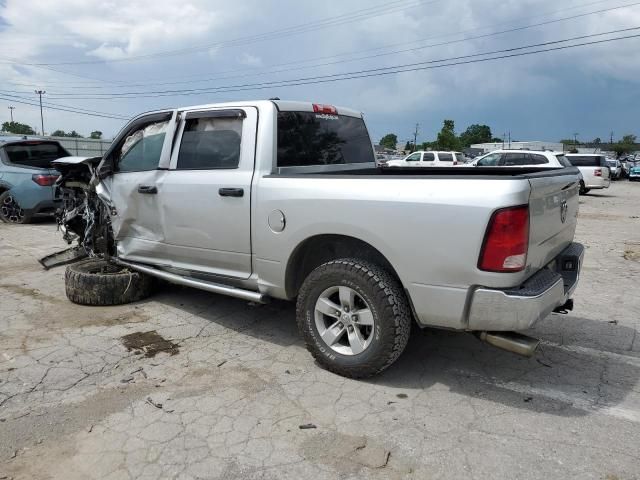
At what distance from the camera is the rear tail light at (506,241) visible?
290 cm

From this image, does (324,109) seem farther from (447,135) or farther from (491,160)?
(447,135)

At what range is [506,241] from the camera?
2934 mm

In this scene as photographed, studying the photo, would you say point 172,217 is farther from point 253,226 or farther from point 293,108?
point 293,108

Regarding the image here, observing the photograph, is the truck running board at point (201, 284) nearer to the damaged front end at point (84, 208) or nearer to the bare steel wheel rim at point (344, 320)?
the damaged front end at point (84, 208)

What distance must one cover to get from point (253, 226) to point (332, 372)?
1238mm

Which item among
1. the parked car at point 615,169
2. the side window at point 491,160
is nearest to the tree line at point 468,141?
the parked car at point 615,169

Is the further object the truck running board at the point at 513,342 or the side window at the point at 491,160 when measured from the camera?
the side window at the point at 491,160

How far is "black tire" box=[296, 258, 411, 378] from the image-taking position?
11.0ft

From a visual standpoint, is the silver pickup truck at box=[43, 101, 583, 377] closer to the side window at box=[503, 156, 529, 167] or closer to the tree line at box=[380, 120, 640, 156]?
the side window at box=[503, 156, 529, 167]

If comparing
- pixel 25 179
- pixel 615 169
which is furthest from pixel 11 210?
pixel 615 169

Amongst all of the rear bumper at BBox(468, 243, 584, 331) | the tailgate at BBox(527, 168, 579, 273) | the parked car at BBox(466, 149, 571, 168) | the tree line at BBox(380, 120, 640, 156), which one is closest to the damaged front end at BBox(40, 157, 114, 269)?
the rear bumper at BBox(468, 243, 584, 331)

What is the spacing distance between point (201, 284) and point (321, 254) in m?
1.19

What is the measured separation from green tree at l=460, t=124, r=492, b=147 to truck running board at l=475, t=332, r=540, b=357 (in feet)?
437

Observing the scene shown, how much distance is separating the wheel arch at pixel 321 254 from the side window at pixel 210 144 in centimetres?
92
